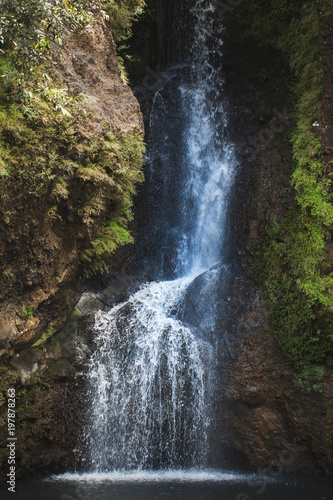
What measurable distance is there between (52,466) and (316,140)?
6.98 meters

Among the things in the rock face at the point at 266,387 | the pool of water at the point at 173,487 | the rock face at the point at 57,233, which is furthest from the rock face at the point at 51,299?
the rock face at the point at 266,387

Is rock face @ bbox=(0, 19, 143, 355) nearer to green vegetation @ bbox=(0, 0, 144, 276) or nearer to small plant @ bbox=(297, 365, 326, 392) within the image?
green vegetation @ bbox=(0, 0, 144, 276)

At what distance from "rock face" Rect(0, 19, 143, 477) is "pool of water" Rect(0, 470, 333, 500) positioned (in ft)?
1.99

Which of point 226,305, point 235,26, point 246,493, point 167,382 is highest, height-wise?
point 235,26

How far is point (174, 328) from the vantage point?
668 cm

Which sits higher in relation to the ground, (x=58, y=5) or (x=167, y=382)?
(x=58, y=5)

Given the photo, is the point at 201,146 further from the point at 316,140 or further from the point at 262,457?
the point at 262,457

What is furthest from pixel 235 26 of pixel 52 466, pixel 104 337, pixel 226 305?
pixel 52 466

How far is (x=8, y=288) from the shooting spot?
4879 mm

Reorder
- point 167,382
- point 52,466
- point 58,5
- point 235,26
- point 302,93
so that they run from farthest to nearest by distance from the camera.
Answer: point 235,26 → point 302,93 → point 167,382 → point 52,466 → point 58,5

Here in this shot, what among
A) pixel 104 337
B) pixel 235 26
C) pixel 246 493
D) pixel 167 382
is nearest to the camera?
pixel 246 493

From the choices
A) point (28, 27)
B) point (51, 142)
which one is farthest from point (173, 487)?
point (28, 27)

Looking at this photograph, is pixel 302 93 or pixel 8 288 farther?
pixel 302 93

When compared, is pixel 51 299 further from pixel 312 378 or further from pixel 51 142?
pixel 312 378
